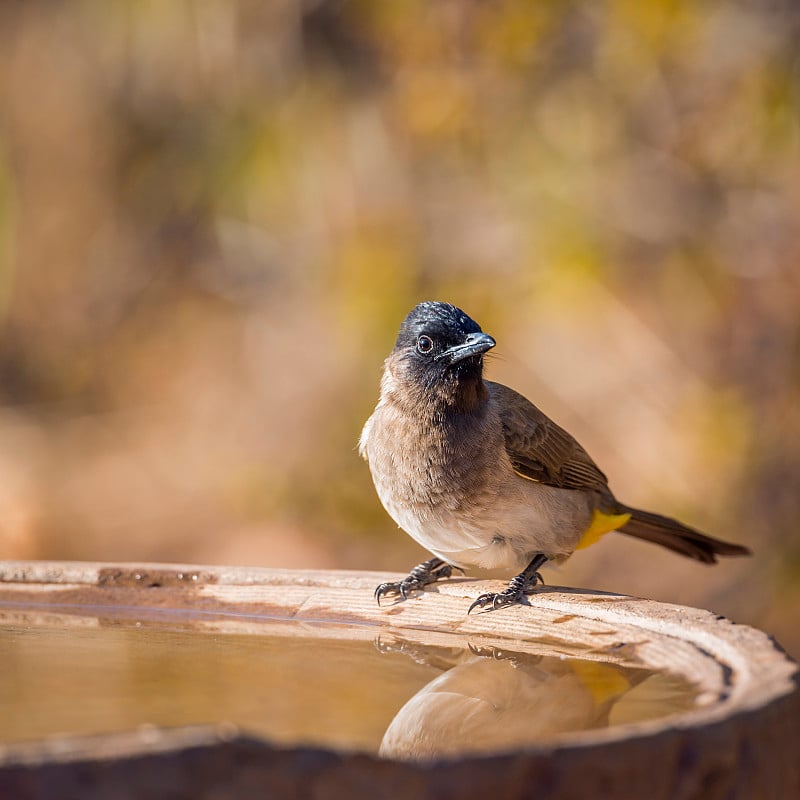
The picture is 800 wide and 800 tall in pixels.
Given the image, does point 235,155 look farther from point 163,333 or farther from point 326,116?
point 163,333

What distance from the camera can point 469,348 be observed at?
413 cm

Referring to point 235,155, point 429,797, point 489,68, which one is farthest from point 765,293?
point 429,797

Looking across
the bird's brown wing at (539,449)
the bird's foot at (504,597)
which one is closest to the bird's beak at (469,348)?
the bird's brown wing at (539,449)

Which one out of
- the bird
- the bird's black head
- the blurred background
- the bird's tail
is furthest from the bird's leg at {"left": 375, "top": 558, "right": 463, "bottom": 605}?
the blurred background

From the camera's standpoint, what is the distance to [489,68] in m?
8.88

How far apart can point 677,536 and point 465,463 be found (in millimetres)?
1261

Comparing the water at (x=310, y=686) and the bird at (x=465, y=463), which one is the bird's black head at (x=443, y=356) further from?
the water at (x=310, y=686)

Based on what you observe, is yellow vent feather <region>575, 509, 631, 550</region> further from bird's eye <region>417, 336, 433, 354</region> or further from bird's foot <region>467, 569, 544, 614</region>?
bird's foot <region>467, 569, 544, 614</region>

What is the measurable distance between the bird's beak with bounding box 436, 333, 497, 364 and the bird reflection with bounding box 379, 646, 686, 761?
1262 mm

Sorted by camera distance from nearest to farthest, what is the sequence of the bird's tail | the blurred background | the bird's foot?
the bird's foot < the bird's tail < the blurred background

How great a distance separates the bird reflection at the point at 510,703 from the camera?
237cm

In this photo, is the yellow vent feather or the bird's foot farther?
the yellow vent feather

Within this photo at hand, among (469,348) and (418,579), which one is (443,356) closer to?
(469,348)

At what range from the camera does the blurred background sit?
798 cm
